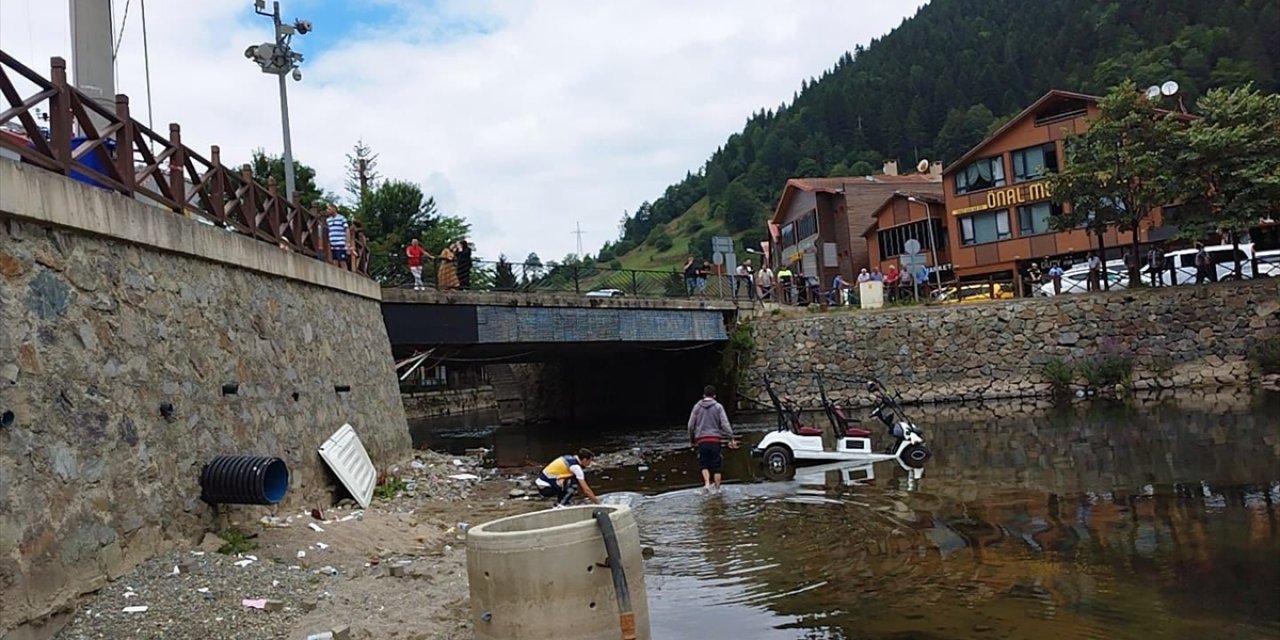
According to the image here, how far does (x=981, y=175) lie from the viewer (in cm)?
4803

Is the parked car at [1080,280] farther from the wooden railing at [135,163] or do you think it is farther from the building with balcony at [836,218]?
the wooden railing at [135,163]

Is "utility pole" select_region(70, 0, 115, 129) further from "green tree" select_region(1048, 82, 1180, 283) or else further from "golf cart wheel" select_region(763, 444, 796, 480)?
"green tree" select_region(1048, 82, 1180, 283)

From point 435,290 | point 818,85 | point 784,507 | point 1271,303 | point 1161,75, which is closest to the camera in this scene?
point 784,507

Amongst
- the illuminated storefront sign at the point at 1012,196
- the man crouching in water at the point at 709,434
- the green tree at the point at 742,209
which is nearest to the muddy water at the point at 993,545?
the man crouching in water at the point at 709,434

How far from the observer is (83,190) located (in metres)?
8.21

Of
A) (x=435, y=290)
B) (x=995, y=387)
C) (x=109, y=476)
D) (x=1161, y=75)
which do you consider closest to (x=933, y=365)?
(x=995, y=387)

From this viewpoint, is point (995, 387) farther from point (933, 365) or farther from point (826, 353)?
point (826, 353)

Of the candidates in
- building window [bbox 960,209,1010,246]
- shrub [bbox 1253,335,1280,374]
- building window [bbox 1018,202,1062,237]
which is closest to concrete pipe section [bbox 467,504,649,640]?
shrub [bbox 1253,335,1280,374]

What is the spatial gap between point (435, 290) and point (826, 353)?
54.7 ft

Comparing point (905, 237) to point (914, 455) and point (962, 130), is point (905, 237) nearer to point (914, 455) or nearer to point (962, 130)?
point (914, 455)

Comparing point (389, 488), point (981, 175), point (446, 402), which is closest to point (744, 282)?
point (981, 175)

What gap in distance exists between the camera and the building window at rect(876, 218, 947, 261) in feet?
171

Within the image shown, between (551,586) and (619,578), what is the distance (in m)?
0.45

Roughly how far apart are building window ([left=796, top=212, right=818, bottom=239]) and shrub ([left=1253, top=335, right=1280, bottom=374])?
3511cm
